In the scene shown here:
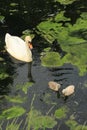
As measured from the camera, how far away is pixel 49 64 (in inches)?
288

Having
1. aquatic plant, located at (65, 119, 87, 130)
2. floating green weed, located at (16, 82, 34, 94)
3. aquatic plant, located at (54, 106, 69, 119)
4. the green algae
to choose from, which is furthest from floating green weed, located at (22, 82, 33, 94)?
aquatic plant, located at (65, 119, 87, 130)

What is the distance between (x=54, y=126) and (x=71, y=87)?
0.92m

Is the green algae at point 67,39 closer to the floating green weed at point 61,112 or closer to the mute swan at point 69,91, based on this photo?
the mute swan at point 69,91

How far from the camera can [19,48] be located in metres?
7.81

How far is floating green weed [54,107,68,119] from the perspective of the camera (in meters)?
5.96

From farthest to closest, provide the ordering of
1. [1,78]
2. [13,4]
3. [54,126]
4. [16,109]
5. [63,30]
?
[13,4], [63,30], [1,78], [16,109], [54,126]

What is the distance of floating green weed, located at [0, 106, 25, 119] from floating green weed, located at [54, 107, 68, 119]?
52 cm

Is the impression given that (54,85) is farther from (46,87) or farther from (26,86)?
(26,86)

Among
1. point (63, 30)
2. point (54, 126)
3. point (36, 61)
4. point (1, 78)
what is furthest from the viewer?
point (63, 30)

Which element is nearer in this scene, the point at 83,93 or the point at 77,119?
the point at 77,119

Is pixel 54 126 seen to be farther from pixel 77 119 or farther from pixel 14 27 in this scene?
pixel 14 27

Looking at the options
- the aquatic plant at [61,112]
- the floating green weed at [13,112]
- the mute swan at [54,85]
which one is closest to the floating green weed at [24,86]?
the mute swan at [54,85]

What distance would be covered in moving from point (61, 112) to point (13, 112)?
2.42 feet

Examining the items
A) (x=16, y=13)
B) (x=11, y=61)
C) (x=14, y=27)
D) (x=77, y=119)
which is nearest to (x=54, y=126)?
(x=77, y=119)
